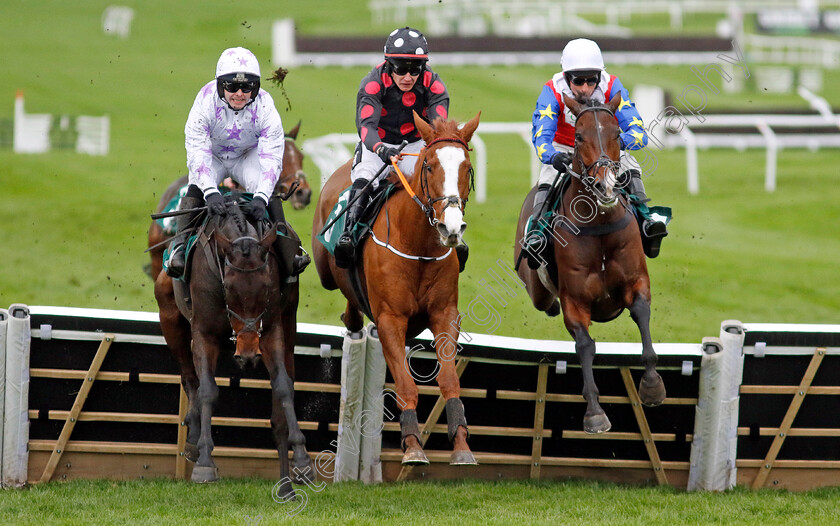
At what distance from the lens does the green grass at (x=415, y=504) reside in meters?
6.90

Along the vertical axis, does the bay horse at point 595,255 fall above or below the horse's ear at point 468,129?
below

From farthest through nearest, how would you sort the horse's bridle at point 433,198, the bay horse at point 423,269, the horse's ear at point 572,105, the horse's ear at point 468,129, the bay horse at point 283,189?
1. the bay horse at point 283,189
2. the horse's ear at point 572,105
3. the horse's ear at point 468,129
4. the bay horse at point 423,269
5. the horse's bridle at point 433,198

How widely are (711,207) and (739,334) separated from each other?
12.1 meters

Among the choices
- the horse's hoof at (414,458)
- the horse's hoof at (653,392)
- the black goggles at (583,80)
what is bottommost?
A: the horse's hoof at (414,458)

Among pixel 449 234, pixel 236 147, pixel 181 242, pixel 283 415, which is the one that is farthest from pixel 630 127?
pixel 181 242

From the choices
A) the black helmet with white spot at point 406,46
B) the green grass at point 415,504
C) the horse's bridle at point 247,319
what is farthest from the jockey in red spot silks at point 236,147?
the green grass at point 415,504

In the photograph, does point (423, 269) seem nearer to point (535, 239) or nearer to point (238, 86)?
point (535, 239)

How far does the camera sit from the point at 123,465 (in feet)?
26.7

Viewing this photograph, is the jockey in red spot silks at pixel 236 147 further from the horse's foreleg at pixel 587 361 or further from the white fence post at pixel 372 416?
the horse's foreleg at pixel 587 361

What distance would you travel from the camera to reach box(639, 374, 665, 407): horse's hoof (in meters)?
7.52

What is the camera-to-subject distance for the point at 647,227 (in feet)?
26.3

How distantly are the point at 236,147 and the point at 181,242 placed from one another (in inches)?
31.7

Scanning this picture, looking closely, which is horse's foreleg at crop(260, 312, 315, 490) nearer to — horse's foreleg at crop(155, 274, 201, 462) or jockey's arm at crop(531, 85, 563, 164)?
horse's foreleg at crop(155, 274, 201, 462)

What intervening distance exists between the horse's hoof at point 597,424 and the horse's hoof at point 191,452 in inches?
102
